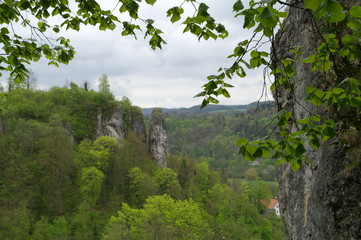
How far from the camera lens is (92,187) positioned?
31328 millimetres

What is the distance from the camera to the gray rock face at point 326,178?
9.93 feet

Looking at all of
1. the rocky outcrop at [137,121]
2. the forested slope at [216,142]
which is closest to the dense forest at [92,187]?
the rocky outcrop at [137,121]

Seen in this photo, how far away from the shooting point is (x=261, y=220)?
4091 cm

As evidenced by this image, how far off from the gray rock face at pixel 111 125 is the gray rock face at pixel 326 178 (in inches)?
1700

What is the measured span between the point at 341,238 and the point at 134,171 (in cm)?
3369

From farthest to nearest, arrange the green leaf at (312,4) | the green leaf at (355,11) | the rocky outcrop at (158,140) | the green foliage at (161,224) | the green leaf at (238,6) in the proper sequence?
the rocky outcrop at (158,140) → the green foliage at (161,224) → the green leaf at (238,6) → the green leaf at (355,11) → the green leaf at (312,4)

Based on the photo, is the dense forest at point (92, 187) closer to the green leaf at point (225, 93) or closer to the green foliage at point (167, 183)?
the green foliage at point (167, 183)

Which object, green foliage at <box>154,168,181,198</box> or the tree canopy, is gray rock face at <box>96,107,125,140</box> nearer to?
green foliage at <box>154,168,181,198</box>

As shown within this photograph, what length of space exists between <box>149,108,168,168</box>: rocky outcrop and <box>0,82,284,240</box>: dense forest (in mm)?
2242

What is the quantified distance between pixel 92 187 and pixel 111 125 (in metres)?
16.5

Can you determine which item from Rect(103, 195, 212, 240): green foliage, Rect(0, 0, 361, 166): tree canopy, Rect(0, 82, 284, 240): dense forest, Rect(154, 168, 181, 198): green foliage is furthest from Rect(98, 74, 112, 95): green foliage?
Rect(0, 0, 361, 166): tree canopy

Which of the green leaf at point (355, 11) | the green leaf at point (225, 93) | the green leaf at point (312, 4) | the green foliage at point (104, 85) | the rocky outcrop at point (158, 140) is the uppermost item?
the green foliage at point (104, 85)

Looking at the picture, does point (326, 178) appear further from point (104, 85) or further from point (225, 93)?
point (104, 85)

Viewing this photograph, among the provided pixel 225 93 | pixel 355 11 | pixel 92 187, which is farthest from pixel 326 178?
pixel 92 187
